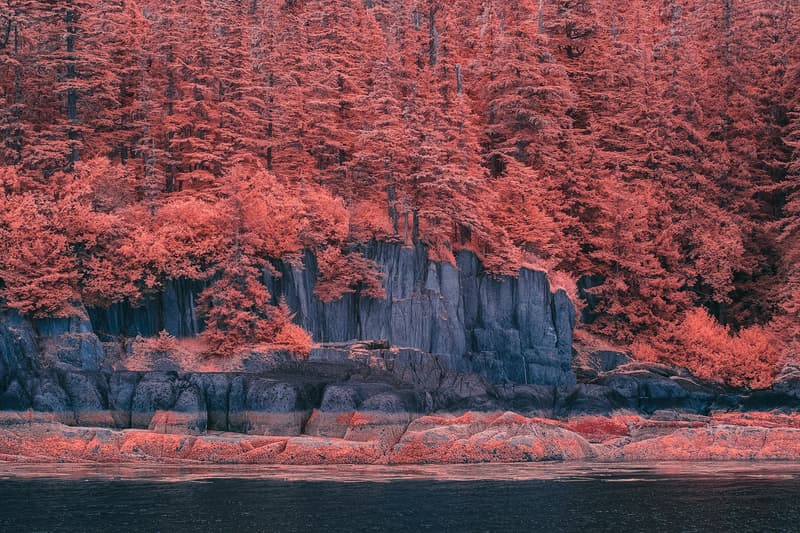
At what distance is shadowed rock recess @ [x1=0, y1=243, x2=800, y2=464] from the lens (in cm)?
4609

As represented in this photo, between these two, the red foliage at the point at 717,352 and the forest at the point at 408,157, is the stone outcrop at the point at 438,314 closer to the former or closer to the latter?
the forest at the point at 408,157

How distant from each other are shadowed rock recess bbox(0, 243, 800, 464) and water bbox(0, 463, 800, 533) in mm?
2208

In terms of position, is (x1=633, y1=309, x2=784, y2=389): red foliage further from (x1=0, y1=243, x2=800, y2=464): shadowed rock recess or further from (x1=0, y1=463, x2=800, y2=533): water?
(x1=0, y1=463, x2=800, y2=533): water

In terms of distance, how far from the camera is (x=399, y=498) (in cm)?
3528

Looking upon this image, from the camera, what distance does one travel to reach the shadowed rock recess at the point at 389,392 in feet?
151

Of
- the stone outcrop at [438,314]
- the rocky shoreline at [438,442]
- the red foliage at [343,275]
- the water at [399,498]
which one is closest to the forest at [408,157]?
the red foliage at [343,275]

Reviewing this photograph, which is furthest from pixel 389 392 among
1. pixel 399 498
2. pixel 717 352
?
pixel 717 352

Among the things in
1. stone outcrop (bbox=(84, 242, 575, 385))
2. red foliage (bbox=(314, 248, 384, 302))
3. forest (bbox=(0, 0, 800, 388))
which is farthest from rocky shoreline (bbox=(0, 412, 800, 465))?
red foliage (bbox=(314, 248, 384, 302))

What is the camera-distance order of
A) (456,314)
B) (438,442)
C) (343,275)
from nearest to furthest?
(438,442) → (343,275) → (456,314)

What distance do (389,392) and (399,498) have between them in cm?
1361

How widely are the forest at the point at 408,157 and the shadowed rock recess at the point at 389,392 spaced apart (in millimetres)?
1325

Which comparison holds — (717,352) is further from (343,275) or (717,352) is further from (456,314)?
(343,275)

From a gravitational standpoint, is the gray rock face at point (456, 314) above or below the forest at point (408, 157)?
below

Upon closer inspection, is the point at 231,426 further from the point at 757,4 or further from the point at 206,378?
the point at 757,4
